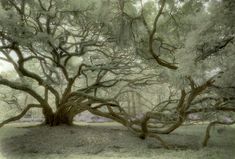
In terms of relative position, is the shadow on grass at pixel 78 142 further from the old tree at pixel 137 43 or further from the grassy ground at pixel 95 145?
the old tree at pixel 137 43

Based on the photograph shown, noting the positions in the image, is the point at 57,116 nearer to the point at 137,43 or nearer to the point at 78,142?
the point at 78,142

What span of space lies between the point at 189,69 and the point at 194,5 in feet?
7.71

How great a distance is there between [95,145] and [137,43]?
12.6 ft

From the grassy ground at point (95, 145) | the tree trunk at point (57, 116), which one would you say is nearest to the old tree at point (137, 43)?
the tree trunk at point (57, 116)

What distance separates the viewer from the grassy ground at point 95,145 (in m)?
10.1

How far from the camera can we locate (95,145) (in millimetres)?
11641

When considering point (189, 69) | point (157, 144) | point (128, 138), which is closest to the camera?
point (189, 69)

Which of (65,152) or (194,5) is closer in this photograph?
(194,5)

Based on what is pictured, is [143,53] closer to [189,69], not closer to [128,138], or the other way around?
[128,138]

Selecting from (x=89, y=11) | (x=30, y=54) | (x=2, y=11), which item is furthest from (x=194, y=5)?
(x=30, y=54)

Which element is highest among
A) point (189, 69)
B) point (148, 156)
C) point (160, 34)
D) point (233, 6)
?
point (160, 34)

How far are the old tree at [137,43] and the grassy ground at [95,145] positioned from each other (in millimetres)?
773

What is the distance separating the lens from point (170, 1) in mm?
9359

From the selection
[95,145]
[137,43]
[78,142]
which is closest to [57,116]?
[78,142]
